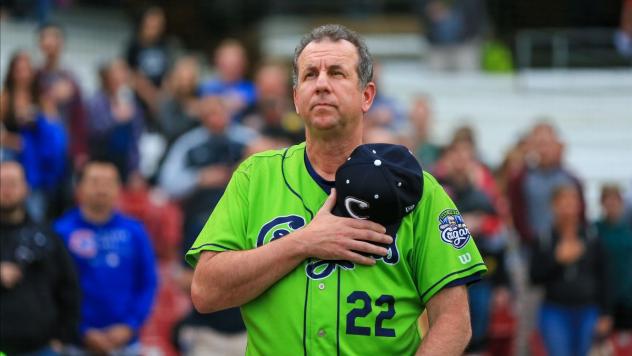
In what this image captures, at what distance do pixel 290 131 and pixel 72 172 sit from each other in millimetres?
2022

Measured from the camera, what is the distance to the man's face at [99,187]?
9172 mm

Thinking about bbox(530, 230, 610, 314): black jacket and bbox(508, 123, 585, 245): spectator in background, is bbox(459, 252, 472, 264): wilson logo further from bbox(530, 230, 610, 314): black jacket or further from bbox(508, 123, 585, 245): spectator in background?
bbox(508, 123, 585, 245): spectator in background

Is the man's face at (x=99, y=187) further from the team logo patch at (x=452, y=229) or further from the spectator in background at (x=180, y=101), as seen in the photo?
the team logo patch at (x=452, y=229)

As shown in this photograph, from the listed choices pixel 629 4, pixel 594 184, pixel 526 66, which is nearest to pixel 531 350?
pixel 594 184

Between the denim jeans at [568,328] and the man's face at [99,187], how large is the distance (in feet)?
13.0

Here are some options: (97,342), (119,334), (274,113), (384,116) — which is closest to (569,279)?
(384,116)

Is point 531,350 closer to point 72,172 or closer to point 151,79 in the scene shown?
point 72,172

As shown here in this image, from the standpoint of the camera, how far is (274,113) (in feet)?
37.9

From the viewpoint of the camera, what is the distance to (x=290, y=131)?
36.3 feet

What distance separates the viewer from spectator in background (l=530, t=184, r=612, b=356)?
10961 millimetres

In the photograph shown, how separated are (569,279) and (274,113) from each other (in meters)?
2.92

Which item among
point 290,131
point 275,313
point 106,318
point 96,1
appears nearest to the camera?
point 275,313

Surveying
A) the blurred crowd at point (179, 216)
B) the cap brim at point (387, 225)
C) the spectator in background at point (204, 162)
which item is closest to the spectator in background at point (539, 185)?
the blurred crowd at point (179, 216)

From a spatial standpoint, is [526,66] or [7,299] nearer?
[7,299]
